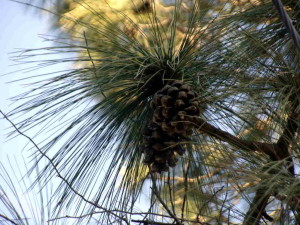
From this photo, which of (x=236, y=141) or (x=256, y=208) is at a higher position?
(x=236, y=141)

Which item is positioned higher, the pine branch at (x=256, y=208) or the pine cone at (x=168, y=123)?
the pine cone at (x=168, y=123)

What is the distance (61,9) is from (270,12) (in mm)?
900

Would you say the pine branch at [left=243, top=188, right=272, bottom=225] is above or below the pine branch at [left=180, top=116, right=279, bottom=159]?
below

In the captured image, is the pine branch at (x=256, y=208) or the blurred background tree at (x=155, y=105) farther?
the blurred background tree at (x=155, y=105)

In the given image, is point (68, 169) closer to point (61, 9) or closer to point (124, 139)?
point (124, 139)

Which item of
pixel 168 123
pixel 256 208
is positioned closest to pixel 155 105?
pixel 168 123

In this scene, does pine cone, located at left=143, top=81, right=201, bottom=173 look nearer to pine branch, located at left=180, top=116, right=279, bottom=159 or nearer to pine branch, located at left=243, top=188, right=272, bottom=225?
pine branch, located at left=180, top=116, right=279, bottom=159

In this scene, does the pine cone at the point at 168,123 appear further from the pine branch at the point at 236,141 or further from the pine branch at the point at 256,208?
the pine branch at the point at 256,208

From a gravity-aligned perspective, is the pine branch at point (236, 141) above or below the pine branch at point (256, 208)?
above

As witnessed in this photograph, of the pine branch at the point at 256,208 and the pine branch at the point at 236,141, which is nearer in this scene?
the pine branch at the point at 256,208

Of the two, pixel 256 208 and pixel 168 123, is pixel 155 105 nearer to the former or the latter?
pixel 168 123

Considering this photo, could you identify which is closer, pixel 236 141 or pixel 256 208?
pixel 256 208

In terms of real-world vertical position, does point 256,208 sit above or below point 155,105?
below

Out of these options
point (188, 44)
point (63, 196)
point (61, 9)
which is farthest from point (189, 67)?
point (61, 9)
